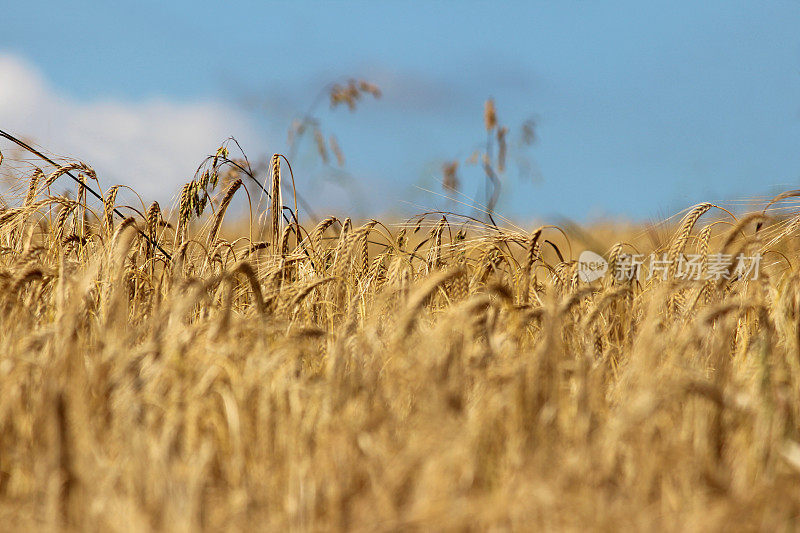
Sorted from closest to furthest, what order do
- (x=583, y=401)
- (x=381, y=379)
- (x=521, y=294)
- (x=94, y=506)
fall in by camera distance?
(x=94, y=506), (x=583, y=401), (x=381, y=379), (x=521, y=294)

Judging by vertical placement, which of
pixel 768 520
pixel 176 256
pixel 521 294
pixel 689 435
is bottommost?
pixel 768 520

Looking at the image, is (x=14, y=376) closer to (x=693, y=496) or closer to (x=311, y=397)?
(x=311, y=397)

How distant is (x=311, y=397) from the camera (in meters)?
1.75

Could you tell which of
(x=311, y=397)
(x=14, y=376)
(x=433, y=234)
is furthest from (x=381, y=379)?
(x=433, y=234)

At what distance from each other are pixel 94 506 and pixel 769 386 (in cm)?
137

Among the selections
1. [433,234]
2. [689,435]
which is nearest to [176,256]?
[433,234]

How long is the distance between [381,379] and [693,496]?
92 centimetres

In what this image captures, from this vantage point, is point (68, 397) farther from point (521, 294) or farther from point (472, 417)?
point (521, 294)

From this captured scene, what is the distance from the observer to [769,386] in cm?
169

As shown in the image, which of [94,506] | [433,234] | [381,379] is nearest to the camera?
[94,506]

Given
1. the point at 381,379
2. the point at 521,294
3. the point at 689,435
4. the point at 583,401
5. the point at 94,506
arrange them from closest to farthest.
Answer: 1. the point at 94,506
2. the point at 583,401
3. the point at 689,435
4. the point at 381,379
5. the point at 521,294

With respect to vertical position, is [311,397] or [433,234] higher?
[433,234]

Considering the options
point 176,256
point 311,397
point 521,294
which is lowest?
point 311,397

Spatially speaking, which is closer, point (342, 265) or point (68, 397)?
point (68, 397)
